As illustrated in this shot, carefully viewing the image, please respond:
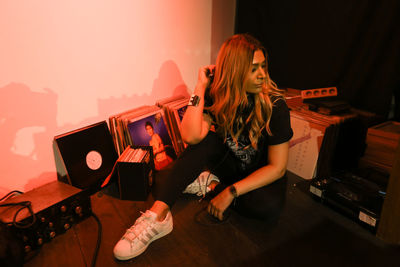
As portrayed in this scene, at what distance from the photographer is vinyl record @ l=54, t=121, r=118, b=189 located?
136 centimetres

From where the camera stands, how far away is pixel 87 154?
4.72 feet

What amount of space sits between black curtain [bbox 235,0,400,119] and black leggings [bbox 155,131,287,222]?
2.74ft

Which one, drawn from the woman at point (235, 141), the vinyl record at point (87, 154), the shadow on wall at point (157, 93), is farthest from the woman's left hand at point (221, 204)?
the shadow on wall at point (157, 93)

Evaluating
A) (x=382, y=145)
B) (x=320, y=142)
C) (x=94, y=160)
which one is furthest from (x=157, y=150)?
(x=382, y=145)

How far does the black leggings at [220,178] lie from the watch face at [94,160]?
1.52 ft

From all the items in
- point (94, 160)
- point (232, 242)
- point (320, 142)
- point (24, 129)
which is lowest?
point (232, 242)

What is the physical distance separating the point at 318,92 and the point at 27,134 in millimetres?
1730

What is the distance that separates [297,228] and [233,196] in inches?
14.4

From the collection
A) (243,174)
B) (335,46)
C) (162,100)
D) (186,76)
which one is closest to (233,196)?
(243,174)

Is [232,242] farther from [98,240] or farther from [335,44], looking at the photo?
[335,44]

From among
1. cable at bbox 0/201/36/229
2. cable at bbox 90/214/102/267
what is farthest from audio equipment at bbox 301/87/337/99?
cable at bbox 0/201/36/229

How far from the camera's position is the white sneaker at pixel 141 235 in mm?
1061

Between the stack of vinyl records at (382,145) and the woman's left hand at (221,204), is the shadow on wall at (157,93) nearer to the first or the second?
the woman's left hand at (221,204)

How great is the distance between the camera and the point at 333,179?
143cm
